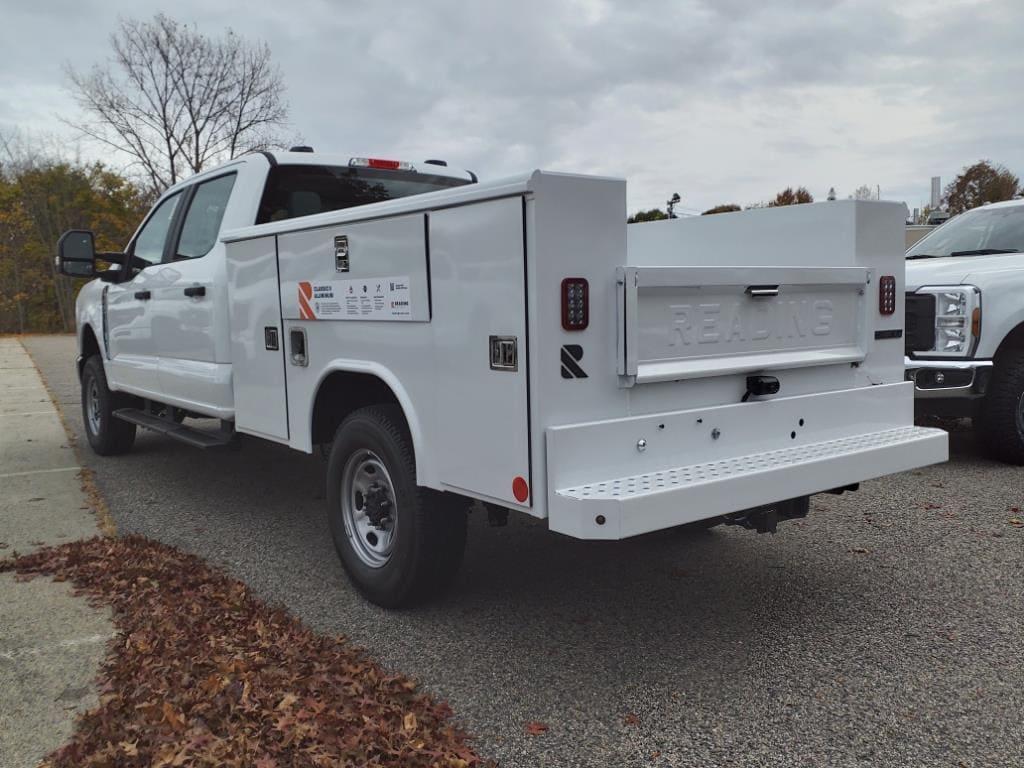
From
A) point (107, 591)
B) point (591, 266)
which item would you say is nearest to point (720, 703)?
point (591, 266)

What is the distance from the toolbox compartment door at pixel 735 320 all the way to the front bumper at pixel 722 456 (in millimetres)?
177

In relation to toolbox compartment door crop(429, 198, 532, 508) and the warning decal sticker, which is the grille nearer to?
toolbox compartment door crop(429, 198, 532, 508)

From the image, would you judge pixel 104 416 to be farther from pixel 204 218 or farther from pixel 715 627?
pixel 715 627

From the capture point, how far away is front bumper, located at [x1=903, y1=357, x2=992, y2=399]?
6227mm

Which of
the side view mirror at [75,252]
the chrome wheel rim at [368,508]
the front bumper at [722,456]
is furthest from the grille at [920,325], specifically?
the side view mirror at [75,252]

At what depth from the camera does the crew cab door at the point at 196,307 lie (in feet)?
17.2

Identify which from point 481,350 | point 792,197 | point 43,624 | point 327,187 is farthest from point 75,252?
point 792,197

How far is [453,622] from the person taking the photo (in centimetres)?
385

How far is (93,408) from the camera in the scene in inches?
316

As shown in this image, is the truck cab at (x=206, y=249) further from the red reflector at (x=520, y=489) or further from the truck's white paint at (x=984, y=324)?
the truck's white paint at (x=984, y=324)

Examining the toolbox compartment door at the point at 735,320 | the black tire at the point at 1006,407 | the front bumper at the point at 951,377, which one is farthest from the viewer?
the black tire at the point at 1006,407

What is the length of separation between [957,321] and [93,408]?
23.7 ft

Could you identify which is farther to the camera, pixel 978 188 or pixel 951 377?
pixel 978 188

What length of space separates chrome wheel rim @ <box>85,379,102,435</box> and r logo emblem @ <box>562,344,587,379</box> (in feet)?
19.9
